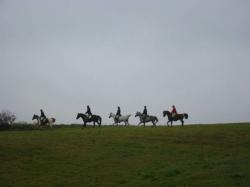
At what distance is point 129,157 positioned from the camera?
36.1m

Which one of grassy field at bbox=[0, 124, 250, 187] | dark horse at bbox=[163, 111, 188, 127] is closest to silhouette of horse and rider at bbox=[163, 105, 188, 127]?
dark horse at bbox=[163, 111, 188, 127]

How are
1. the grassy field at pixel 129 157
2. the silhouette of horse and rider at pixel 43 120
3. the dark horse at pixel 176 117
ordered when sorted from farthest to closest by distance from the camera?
the silhouette of horse and rider at pixel 43 120 < the dark horse at pixel 176 117 < the grassy field at pixel 129 157

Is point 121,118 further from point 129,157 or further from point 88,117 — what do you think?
point 129,157

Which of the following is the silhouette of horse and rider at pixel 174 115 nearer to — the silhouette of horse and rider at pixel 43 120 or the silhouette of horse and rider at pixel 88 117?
the silhouette of horse and rider at pixel 88 117

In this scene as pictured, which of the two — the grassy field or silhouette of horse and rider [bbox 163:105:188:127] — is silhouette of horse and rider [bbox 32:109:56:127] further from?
silhouette of horse and rider [bbox 163:105:188:127]

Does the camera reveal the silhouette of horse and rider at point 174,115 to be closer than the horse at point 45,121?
Yes

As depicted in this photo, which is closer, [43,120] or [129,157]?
[129,157]

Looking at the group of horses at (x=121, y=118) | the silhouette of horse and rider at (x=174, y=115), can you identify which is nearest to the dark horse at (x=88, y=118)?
the group of horses at (x=121, y=118)

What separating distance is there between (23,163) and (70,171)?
4633 mm

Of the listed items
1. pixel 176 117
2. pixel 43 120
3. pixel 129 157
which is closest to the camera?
pixel 129 157

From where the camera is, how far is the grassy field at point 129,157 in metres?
28.6

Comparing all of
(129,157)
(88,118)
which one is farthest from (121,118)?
(129,157)

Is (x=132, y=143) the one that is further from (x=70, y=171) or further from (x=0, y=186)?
(x=0, y=186)

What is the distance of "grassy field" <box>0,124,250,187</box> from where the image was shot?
1125 inches
